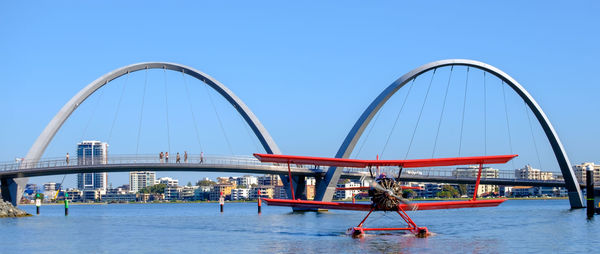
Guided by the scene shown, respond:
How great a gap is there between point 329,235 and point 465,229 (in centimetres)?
821

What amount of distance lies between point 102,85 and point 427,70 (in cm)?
2833

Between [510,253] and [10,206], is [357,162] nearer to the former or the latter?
[510,253]

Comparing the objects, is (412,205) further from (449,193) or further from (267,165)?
(449,193)

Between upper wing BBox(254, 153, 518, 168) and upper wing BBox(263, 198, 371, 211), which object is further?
upper wing BBox(263, 198, 371, 211)

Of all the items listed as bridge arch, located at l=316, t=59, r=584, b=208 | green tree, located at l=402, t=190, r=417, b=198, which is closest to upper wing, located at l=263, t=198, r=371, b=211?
green tree, located at l=402, t=190, r=417, b=198

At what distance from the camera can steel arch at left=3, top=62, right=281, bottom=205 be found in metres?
60.7

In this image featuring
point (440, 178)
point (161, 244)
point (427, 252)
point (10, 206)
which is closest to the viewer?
point (427, 252)

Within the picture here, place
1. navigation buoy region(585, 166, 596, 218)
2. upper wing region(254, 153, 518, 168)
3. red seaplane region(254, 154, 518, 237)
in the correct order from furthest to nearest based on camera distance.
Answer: navigation buoy region(585, 166, 596, 218) < upper wing region(254, 153, 518, 168) < red seaplane region(254, 154, 518, 237)

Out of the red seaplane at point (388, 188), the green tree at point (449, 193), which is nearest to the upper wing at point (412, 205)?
the red seaplane at point (388, 188)

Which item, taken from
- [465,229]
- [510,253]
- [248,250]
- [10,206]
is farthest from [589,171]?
[10,206]

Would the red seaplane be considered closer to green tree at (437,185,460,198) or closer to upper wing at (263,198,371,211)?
upper wing at (263,198,371,211)

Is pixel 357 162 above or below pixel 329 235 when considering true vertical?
above

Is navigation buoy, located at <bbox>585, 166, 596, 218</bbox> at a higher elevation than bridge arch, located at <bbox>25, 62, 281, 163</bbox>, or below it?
below

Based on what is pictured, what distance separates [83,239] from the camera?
33.1 meters
